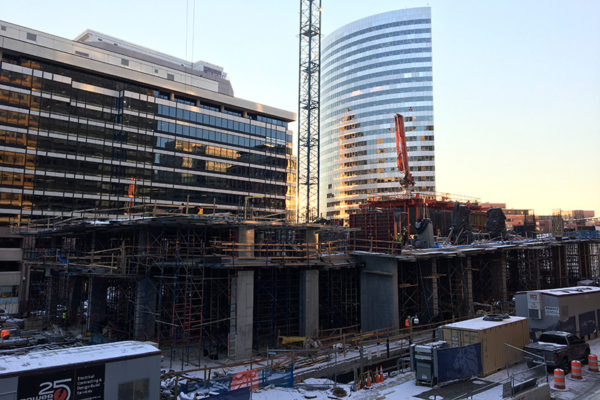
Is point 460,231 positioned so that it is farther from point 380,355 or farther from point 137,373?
point 137,373

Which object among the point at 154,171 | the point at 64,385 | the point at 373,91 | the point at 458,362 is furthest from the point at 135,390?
the point at 373,91

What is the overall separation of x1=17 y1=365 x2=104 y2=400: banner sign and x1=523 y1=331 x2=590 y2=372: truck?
18.8 metres

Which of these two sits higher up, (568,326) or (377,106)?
(377,106)

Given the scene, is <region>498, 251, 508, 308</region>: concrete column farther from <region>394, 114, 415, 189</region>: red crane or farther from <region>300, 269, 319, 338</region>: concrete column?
<region>300, 269, 319, 338</region>: concrete column

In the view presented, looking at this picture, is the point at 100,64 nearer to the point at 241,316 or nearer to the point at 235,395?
the point at 241,316

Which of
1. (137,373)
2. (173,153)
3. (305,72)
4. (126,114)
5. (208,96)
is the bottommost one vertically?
(137,373)

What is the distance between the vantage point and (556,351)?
66.3 ft

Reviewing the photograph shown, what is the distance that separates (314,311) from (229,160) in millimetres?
50004

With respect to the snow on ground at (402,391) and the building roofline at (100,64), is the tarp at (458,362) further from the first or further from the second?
the building roofline at (100,64)

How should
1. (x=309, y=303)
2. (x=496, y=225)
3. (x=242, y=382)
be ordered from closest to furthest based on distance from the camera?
1. (x=242, y=382)
2. (x=309, y=303)
3. (x=496, y=225)

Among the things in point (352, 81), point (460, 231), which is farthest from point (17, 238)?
point (352, 81)

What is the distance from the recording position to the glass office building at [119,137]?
5578 centimetres

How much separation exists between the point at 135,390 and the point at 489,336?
15.9 m

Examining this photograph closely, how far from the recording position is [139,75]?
67.7 meters
